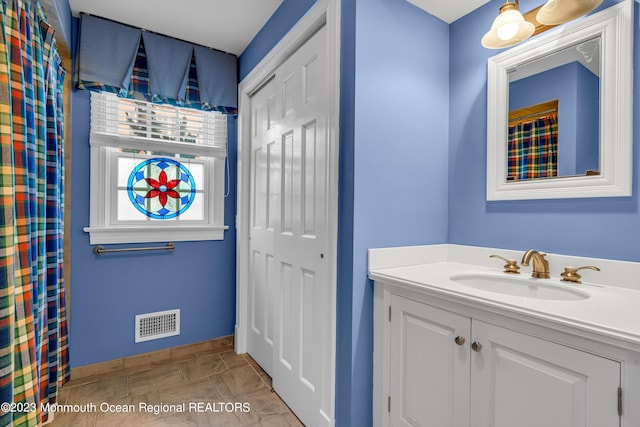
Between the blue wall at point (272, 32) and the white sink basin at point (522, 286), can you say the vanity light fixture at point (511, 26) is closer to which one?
the blue wall at point (272, 32)

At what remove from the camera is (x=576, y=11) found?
1150mm

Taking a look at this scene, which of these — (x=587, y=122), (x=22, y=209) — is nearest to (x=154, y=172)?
(x=22, y=209)

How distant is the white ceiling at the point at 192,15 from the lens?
1956 mm

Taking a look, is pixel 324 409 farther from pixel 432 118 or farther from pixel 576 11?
pixel 576 11

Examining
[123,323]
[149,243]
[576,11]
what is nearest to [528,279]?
[576,11]

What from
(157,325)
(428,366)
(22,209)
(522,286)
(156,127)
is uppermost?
(156,127)

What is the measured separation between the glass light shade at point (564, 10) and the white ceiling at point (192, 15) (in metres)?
1.45

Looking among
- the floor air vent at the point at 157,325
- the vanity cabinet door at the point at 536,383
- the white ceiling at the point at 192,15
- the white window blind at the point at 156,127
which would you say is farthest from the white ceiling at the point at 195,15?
the floor air vent at the point at 157,325

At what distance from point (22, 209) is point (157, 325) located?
1474 mm

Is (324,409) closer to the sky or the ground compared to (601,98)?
closer to the ground

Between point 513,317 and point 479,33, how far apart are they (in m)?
1.46

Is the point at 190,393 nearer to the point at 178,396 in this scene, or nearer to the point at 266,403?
the point at 178,396

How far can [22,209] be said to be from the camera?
3.88 feet

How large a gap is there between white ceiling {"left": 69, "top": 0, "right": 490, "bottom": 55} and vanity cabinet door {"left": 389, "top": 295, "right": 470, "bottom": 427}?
157cm
